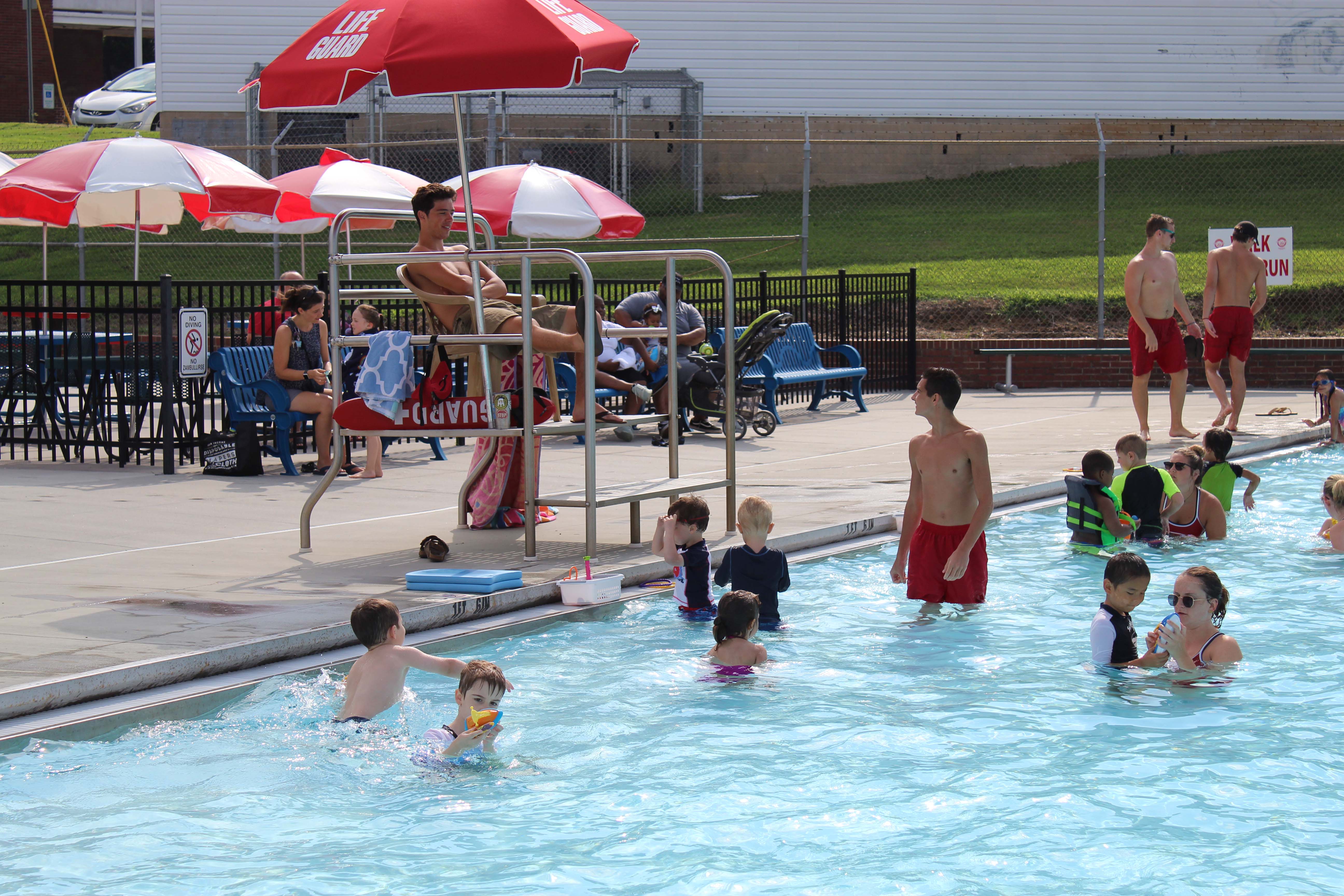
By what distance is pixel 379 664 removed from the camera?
5.66 metres

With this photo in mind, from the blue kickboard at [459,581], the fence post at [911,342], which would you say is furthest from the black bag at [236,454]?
the fence post at [911,342]

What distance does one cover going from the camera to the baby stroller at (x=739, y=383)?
14.6m

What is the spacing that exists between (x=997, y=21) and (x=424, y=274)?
28639mm

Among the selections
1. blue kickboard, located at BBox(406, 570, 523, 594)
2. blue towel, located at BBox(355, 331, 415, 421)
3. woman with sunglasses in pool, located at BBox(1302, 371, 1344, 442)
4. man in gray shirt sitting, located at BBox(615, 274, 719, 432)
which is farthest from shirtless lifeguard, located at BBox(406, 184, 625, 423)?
woman with sunglasses in pool, located at BBox(1302, 371, 1344, 442)

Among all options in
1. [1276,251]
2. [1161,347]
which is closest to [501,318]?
[1161,347]

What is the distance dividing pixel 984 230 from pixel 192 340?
66.6 feet

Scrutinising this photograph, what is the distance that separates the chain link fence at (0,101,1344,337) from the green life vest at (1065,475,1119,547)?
14138 millimetres

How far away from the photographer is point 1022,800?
16.7 ft

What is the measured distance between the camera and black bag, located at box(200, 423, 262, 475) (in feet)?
38.9

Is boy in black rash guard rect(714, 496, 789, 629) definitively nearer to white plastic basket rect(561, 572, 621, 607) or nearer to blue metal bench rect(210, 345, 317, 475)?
white plastic basket rect(561, 572, 621, 607)

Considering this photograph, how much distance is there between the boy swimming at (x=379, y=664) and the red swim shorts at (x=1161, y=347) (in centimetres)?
1010

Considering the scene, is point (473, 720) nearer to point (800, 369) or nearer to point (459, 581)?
point (459, 581)

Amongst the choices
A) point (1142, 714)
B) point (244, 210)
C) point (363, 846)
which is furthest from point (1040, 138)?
point (363, 846)

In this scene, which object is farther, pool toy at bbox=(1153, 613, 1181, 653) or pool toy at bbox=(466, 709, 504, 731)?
pool toy at bbox=(1153, 613, 1181, 653)
